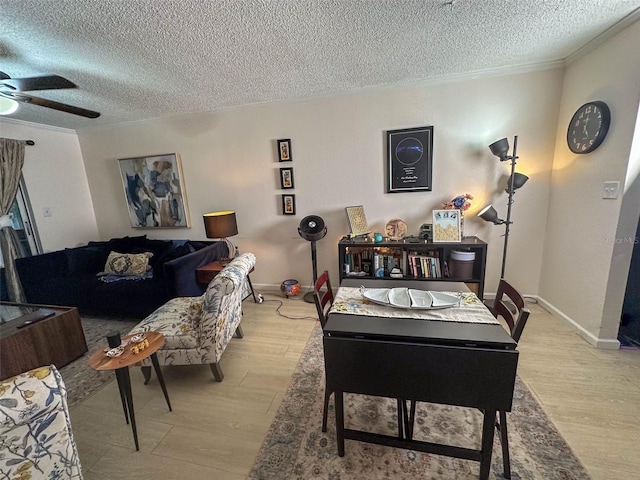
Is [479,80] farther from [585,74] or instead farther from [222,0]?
[222,0]

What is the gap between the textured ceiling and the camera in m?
1.52

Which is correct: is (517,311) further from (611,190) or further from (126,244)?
(126,244)

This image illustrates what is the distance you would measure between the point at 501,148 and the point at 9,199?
536cm

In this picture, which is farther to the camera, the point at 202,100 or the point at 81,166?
the point at 81,166

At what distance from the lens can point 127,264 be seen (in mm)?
3070

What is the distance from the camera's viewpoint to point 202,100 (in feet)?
9.47

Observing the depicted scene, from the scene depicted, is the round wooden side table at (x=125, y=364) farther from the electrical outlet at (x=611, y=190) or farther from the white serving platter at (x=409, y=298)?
the electrical outlet at (x=611, y=190)

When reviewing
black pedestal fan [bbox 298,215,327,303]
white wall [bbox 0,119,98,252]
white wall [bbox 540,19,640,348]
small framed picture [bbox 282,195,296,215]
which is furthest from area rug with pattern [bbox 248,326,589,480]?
white wall [bbox 0,119,98,252]

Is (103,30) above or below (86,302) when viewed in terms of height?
above

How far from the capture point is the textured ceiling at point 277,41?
1519 millimetres

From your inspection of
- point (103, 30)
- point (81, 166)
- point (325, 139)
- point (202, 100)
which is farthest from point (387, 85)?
point (81, 166)

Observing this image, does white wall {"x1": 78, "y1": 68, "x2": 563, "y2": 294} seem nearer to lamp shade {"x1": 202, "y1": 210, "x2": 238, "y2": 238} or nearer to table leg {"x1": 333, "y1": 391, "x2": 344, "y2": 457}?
lamp shade {"x1": 202, "y1": 210, "x2": 238, "y2": 238}

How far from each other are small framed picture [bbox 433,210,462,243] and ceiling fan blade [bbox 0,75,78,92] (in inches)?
119

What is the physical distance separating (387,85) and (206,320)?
9.08 ft
